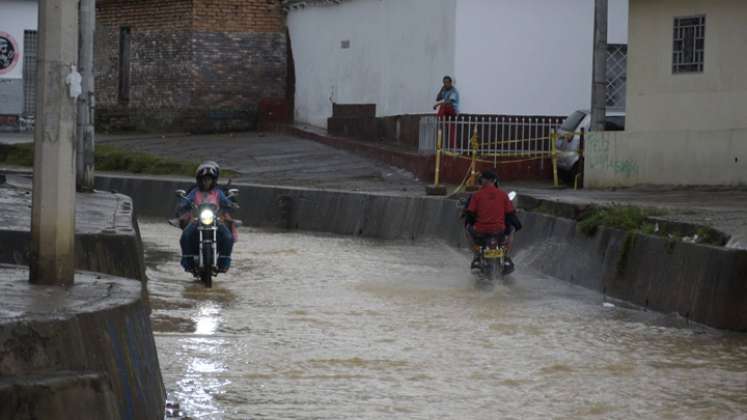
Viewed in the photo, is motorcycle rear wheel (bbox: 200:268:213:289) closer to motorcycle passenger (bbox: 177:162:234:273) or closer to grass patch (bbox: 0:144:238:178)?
motorcycle passenger (bbox: 177:162:234:273)

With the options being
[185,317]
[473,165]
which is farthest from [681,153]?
[185,317]

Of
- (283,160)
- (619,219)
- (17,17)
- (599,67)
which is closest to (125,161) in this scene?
(283,160)

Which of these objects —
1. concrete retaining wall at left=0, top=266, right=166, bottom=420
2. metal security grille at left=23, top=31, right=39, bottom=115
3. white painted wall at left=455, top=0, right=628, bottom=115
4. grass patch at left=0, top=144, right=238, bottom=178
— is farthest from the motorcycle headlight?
metal security grille at left=23, top=31, right=39, bottom=115

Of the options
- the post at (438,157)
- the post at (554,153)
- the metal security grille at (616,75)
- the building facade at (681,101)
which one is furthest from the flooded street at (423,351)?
the metal security grille at (616,75)

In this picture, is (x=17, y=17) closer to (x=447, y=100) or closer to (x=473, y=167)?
(x=447, y=100)

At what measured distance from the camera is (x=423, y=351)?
1225 centimetres

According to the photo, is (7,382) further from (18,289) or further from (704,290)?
(704,290)

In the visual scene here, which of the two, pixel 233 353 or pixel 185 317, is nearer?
pixel 233 353

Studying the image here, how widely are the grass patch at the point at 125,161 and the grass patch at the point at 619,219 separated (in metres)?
13.1

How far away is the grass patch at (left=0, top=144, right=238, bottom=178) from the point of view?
31125 millimetres

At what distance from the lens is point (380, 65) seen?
33.8 meters

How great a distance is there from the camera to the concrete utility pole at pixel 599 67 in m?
25.2

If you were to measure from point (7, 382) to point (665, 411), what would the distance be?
16.4 feet

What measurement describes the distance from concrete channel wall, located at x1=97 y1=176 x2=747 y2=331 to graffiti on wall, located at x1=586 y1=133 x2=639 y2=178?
356cm
